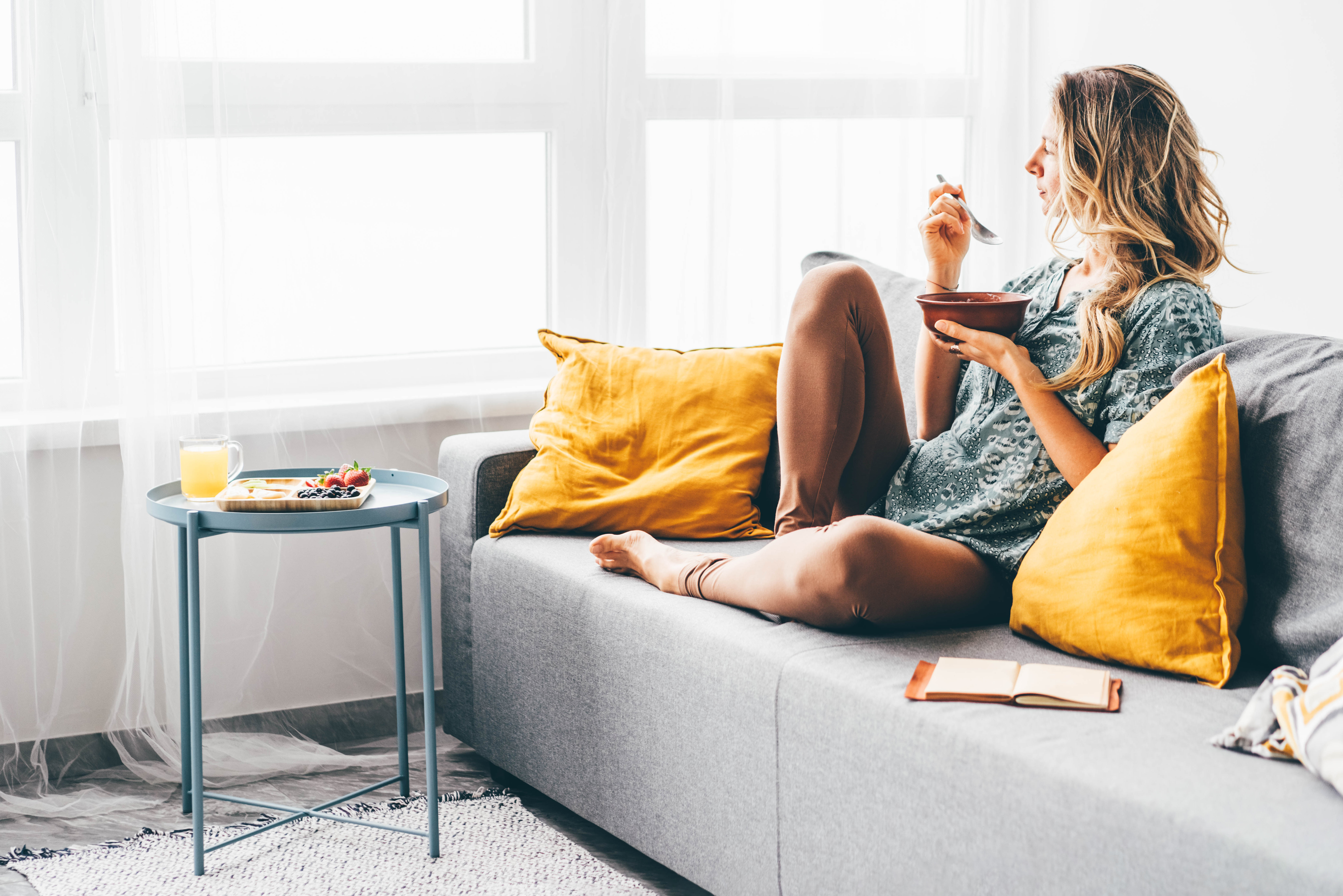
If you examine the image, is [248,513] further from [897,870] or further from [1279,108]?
[1279,108]

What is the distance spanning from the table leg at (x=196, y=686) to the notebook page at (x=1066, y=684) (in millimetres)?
1126

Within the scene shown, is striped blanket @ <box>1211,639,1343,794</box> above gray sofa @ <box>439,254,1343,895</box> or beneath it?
above

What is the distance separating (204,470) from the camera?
2.04 meters

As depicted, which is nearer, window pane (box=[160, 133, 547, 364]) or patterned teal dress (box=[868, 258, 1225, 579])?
patterned teal dress (box=[868, 258, 1225, 579])

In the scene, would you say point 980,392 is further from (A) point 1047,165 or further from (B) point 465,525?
(B) point 465,525

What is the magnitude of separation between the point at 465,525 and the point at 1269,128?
1673mm

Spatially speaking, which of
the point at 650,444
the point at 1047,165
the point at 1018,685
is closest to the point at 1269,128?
the point at 1047,165

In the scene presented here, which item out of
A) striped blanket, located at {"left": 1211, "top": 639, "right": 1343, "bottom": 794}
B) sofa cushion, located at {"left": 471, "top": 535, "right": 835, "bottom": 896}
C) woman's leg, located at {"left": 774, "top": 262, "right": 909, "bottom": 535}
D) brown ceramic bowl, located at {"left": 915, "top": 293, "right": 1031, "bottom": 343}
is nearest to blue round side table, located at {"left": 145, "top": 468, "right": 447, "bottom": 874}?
sofa cushion, located at {"left": 471, "top": 535, "right": 835, "bottom": 896}

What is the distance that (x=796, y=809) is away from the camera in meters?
1.59

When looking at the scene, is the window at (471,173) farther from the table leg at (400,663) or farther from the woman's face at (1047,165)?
the woman's face at (1047,165)

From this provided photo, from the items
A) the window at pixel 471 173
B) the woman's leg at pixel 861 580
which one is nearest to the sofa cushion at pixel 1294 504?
the woman's leg at pixel 861 580

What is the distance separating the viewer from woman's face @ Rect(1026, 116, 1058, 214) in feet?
6.43

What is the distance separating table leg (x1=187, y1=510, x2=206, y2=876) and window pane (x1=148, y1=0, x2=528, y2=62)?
0.93m

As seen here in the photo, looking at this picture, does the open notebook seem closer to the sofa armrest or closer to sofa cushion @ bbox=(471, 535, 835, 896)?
sofa cushion @ bbox=(471, 535, 835, 896)
